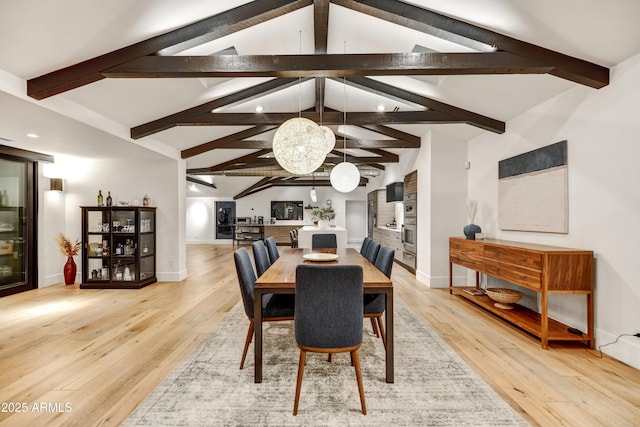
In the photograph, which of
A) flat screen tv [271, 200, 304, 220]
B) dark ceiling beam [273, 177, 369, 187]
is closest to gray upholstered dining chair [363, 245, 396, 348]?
dark ceiling beam [273, 177, 369, 187]

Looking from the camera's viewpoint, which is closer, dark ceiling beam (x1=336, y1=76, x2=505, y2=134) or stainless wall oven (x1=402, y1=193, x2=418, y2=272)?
dark ceiling beam (x1=336, y1=76, x2=505, y2=134)

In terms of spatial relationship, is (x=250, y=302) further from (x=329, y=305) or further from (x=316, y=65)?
(x=316, y=65)

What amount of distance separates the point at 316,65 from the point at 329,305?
6.75 feet

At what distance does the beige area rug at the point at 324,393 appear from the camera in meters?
1.79

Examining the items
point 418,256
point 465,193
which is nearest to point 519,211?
point 465,193

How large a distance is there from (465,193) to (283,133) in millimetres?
3527

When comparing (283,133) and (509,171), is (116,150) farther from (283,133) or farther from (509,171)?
(509,171)

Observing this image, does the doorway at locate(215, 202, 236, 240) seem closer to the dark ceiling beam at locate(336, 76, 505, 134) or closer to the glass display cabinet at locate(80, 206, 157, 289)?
the glass display cabinet at locate(80, 206, 157, 289)

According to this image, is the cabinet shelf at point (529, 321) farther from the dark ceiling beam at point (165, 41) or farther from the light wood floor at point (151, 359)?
the dark ceiling beam at point (165, 41)

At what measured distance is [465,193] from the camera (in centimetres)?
509

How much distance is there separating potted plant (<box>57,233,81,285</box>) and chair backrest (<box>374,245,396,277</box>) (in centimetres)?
528

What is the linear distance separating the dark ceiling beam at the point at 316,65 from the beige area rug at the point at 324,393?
96.2 inches

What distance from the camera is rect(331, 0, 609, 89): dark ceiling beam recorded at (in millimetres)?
2559

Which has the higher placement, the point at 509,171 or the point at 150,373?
the point at 509,171
